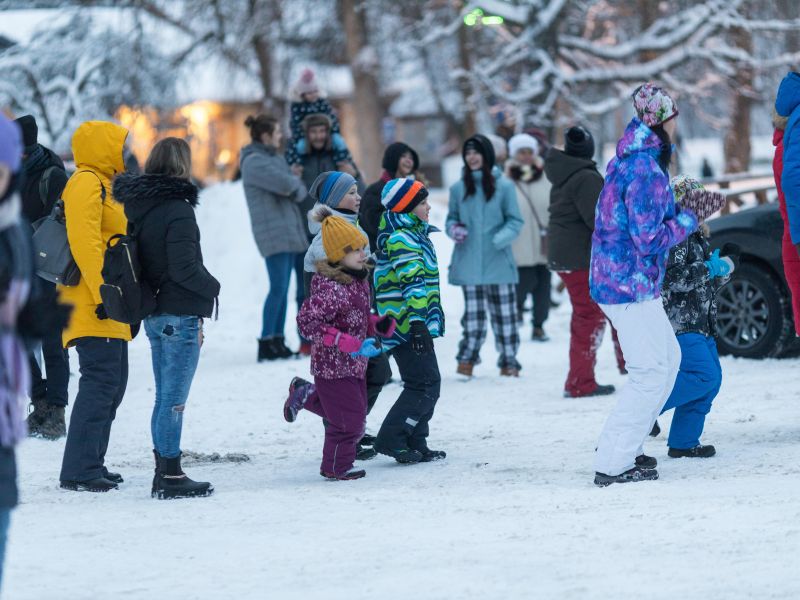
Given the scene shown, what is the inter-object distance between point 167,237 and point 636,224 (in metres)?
2.15

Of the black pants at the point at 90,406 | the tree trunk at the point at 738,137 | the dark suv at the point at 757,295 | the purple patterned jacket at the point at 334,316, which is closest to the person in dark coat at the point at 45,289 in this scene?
the black pants at the point at 90,406

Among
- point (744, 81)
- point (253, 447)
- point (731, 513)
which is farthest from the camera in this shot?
point (744, 81)

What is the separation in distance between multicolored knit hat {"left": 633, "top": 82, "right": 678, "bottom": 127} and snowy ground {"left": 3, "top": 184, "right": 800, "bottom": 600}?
1.68 metres

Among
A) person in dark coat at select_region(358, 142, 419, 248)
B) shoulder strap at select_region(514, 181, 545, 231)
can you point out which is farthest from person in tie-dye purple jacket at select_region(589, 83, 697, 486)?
shoulder strap at select_region(514, 181, 545, 231)

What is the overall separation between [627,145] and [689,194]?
952 millimetres

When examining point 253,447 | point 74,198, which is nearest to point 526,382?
point 253,447

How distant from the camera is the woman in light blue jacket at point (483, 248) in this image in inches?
409

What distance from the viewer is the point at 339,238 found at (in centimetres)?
691

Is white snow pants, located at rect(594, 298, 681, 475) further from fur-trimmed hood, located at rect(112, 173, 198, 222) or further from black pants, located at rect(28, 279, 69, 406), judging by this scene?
black pants, located at rect(28, 279, 69, 406)

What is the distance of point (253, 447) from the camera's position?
27.4 feet

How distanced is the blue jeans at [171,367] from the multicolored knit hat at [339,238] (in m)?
0.73

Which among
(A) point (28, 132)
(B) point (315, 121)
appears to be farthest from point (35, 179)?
(B) point (315, 121)

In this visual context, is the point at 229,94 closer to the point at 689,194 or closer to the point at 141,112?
the point at 141,112

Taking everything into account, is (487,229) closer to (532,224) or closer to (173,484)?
(532,224)
